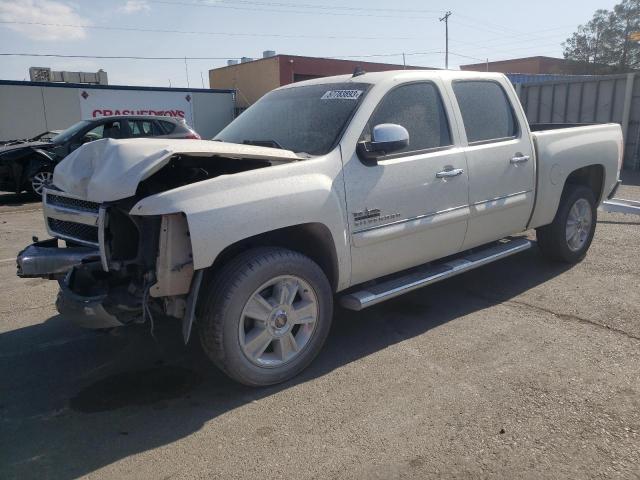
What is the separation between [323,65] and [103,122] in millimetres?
22273

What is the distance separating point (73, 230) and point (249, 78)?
3120 cm

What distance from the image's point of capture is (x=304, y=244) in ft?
12.0

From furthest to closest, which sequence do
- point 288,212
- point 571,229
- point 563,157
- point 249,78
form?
point 249,78
point 571,229
point 563,157
point 288,212

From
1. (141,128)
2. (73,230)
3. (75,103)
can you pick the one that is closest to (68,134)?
(141,128)

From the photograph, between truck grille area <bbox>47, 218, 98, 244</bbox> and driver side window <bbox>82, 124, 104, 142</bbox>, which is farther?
driver side window <bbox>82, 124, 104, 142</bbox>

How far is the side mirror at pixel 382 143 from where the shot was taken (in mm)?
3547

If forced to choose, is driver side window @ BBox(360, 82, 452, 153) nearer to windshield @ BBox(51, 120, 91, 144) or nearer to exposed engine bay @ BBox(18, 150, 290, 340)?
exposed engine bay @ BBox(18, 150, 290, 340)

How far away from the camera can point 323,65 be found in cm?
3195

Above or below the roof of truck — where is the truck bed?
below

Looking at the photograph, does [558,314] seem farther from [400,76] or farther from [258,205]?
[258,205]

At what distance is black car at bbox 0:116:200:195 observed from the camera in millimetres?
10930

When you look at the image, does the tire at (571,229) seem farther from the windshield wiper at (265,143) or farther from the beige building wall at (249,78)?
the beige building wall at (249,78)

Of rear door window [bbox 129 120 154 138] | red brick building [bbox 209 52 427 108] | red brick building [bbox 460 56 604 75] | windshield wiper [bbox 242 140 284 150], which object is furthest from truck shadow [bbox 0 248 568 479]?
red brick building [bbox 460 56 604 75]

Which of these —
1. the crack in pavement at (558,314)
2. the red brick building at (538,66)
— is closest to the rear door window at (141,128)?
the crack in pavement at (558,314)
